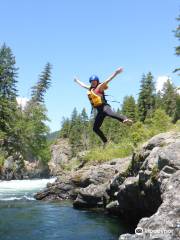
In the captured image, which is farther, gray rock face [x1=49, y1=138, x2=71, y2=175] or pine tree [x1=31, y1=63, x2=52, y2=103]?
gray rock face [x1=49, y1=138, x2=71, y2=175]

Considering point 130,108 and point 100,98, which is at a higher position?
point 130,108

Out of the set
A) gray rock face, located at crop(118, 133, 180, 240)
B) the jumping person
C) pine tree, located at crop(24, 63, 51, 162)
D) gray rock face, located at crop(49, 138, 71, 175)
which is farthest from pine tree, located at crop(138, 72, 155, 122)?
the jumping person

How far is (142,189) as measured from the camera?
20.1 metres

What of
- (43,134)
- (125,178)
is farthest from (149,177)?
(43,134)

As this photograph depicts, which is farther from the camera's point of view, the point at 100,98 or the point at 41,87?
the point at 41,87

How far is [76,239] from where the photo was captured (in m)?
19.5

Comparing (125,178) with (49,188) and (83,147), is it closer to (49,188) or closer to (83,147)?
(49,188)

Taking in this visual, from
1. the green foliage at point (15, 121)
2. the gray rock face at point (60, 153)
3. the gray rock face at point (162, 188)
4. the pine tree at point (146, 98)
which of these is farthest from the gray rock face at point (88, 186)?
the gray rock face at point (60, 153)

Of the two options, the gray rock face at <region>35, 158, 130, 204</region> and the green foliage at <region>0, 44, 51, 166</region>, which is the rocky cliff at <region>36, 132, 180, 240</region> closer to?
the gray rock face at <region>35, 158, 130, 204</region>

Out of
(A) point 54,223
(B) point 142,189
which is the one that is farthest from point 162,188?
(A) point 54,223

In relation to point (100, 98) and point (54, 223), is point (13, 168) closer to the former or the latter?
point (54, 223)

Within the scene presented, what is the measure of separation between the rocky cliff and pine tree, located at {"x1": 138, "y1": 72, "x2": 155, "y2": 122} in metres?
55.4

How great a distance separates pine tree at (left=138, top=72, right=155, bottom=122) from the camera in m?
90.2

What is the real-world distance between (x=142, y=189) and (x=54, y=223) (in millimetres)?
6102
